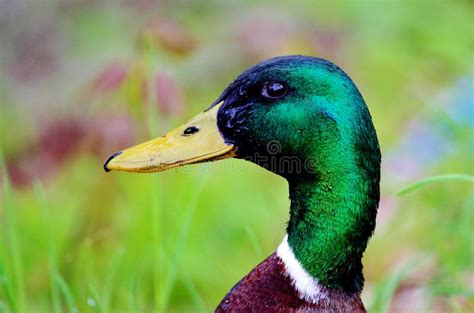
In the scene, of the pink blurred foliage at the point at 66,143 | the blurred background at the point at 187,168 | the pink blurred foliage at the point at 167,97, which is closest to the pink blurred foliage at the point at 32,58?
the blurred background at the point at 187,168

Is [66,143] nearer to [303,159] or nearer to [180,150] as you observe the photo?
[180,150]

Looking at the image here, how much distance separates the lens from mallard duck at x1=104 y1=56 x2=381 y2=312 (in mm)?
1659

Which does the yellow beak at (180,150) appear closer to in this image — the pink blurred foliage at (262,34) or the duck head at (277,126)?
the duck head at (277,126)

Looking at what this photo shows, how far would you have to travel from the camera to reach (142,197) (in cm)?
340

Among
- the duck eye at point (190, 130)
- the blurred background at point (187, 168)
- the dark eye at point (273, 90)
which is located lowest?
the blurred background at point (187, 168)

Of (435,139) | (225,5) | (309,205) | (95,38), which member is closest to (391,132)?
(435,139)

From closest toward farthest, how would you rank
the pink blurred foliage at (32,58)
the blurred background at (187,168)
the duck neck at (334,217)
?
the duck neck at (334,217) < the blurred background at (187,168) < the pink blurred foliage at (32,58)

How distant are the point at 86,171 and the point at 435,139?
4.15ft

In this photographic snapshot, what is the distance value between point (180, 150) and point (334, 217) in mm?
313

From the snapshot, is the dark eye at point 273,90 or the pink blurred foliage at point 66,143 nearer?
the dark eye at point 273,90

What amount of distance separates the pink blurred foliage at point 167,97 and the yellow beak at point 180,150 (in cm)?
80

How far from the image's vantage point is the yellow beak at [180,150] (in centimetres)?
169

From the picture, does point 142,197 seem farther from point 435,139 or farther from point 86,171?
point 435,139

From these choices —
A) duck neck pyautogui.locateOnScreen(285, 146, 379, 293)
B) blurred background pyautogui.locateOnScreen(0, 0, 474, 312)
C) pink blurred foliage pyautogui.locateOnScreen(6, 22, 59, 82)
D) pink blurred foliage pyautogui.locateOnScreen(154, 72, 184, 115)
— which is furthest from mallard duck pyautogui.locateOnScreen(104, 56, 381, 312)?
pink blurred foliage pyautogui.locateOnScreen(6, 22, 59, 82)
